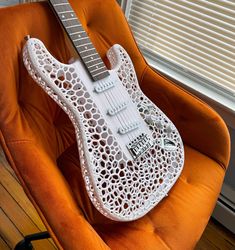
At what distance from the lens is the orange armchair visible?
78cm

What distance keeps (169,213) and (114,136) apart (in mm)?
264

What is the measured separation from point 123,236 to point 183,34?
0.92 meters

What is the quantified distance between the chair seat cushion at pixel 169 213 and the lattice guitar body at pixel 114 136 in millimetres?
36

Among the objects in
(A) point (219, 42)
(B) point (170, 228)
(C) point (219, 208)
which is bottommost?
(C) point (219, 208)

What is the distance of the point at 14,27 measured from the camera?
0.86 metres

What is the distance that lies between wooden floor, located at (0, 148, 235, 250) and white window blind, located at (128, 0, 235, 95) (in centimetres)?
63

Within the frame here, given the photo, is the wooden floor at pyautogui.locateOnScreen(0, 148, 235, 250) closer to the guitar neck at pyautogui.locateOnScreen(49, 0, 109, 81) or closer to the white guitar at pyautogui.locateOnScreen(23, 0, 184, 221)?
the white guitar at pyautogui.locateOnScreen(23, 0, 184, 221)

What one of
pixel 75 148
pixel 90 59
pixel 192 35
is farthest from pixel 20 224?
pixel 192 35

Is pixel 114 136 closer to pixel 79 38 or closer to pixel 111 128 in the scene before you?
pixel 111 128

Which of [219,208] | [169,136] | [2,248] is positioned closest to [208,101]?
[169,136]

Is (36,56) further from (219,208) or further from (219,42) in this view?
(219,208)

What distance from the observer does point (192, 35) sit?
54.6 inches

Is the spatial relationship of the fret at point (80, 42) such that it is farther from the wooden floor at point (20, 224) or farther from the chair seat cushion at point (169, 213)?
the wooden floor at point (20, 224)

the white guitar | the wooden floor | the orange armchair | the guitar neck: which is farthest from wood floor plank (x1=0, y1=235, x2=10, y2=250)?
the guitar neck
